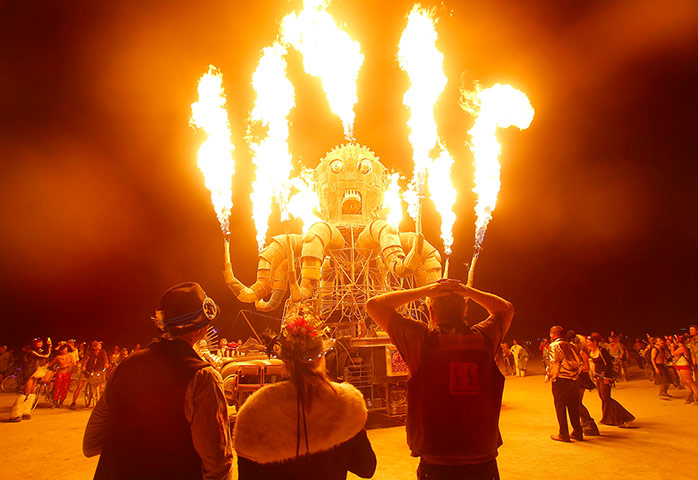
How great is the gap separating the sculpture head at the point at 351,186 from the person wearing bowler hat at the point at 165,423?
13.2 m

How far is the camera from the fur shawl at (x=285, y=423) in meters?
2.25

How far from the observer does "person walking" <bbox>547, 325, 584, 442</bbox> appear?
776cm

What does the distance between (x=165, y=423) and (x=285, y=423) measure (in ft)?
2.26

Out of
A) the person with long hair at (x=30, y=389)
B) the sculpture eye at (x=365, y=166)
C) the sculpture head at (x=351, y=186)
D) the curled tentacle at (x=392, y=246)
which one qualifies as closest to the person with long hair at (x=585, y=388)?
the curled tentacle at (x=392, y=246)

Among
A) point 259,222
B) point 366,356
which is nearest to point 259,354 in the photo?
point 366,356

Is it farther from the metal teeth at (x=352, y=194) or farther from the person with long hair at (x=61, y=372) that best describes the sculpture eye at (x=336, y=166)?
the person with long hair at (x=61, y=372)

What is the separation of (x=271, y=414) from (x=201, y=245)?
28.3 m

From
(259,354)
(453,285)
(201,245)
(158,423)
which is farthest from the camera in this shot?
(201,245)

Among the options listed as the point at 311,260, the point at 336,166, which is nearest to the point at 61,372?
the point at 311,260

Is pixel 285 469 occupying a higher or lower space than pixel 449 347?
lower

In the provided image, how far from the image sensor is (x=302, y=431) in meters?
2.28

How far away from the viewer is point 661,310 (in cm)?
3027

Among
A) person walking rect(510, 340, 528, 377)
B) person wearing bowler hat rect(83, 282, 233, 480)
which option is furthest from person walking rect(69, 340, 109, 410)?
person walking rect(510, 340, 528, 377)

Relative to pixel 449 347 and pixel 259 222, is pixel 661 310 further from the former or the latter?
pixel 449 347
